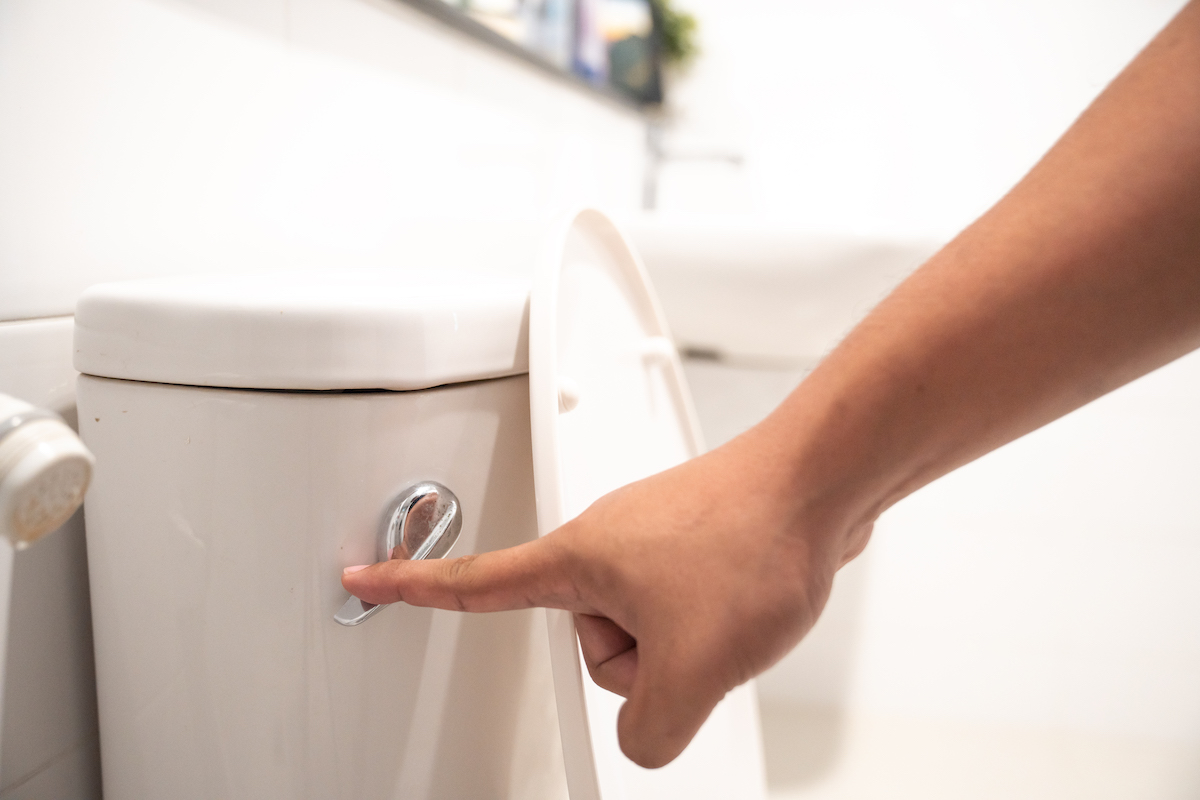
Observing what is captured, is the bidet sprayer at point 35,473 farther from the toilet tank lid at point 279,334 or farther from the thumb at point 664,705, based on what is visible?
the thumb at point 664,705

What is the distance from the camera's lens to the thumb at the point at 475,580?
1.02 feet

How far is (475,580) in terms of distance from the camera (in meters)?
0.31

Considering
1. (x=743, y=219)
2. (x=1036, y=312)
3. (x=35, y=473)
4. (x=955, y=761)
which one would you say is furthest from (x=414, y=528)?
(x=955, y=761)

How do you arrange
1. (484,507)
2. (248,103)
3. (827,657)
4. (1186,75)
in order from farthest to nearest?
(827,657)
(248,103)
(484,507)
(1186,75)

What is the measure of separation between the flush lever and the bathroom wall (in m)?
0.19

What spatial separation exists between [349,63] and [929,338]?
0.53 meters

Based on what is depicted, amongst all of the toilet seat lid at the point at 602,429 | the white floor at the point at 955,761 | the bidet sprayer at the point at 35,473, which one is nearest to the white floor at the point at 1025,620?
the white floor at the point at 955,761

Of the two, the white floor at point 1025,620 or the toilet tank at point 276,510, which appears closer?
the toilet tank at point 276,510

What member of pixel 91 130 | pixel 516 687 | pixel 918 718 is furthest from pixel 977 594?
pixel 91 130

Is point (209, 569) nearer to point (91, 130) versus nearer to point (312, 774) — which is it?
point (312, 774)

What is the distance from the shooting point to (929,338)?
0.28m

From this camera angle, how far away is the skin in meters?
0.26

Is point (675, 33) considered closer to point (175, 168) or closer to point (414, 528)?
point (175, 168)

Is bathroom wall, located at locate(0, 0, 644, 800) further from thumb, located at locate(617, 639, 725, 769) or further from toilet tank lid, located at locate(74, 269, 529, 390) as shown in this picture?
thumb, located at locate(617, 639, 725, 769)
